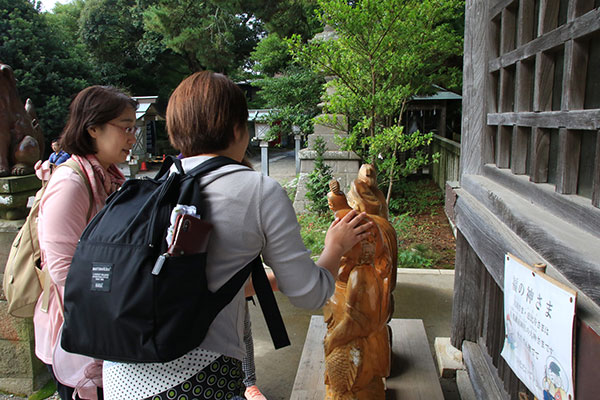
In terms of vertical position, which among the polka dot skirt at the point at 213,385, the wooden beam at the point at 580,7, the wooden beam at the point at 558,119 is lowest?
the polka dot skirt at the point at 213,385

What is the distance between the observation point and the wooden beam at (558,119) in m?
1.33

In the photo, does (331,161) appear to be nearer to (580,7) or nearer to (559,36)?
(559,36)

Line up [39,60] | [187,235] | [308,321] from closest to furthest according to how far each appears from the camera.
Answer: [187,235] → [308,321] → [39,60]

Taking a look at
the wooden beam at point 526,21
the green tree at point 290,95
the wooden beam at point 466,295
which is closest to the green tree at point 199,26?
the green tree at point 290,95

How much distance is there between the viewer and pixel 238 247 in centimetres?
111

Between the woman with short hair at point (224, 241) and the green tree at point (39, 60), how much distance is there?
535 inches

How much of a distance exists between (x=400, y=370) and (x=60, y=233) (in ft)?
6.83

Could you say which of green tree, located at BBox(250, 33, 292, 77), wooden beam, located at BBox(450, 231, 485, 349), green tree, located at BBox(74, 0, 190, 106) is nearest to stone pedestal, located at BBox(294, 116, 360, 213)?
wooden beam, located at BBox(450, 231, 485, 349)

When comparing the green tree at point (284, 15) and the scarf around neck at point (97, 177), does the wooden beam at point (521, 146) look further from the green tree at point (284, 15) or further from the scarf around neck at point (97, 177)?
the green tree at point (284, 15)

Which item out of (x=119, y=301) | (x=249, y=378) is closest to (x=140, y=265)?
(x=119, y=301)

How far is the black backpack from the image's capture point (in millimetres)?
1022

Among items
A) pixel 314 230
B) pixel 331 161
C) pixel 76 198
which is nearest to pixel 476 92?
pixel 76 198

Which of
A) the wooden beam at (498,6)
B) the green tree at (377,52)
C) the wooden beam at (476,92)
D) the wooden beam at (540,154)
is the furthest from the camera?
the green tree at (377,52)

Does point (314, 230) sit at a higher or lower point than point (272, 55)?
lower
